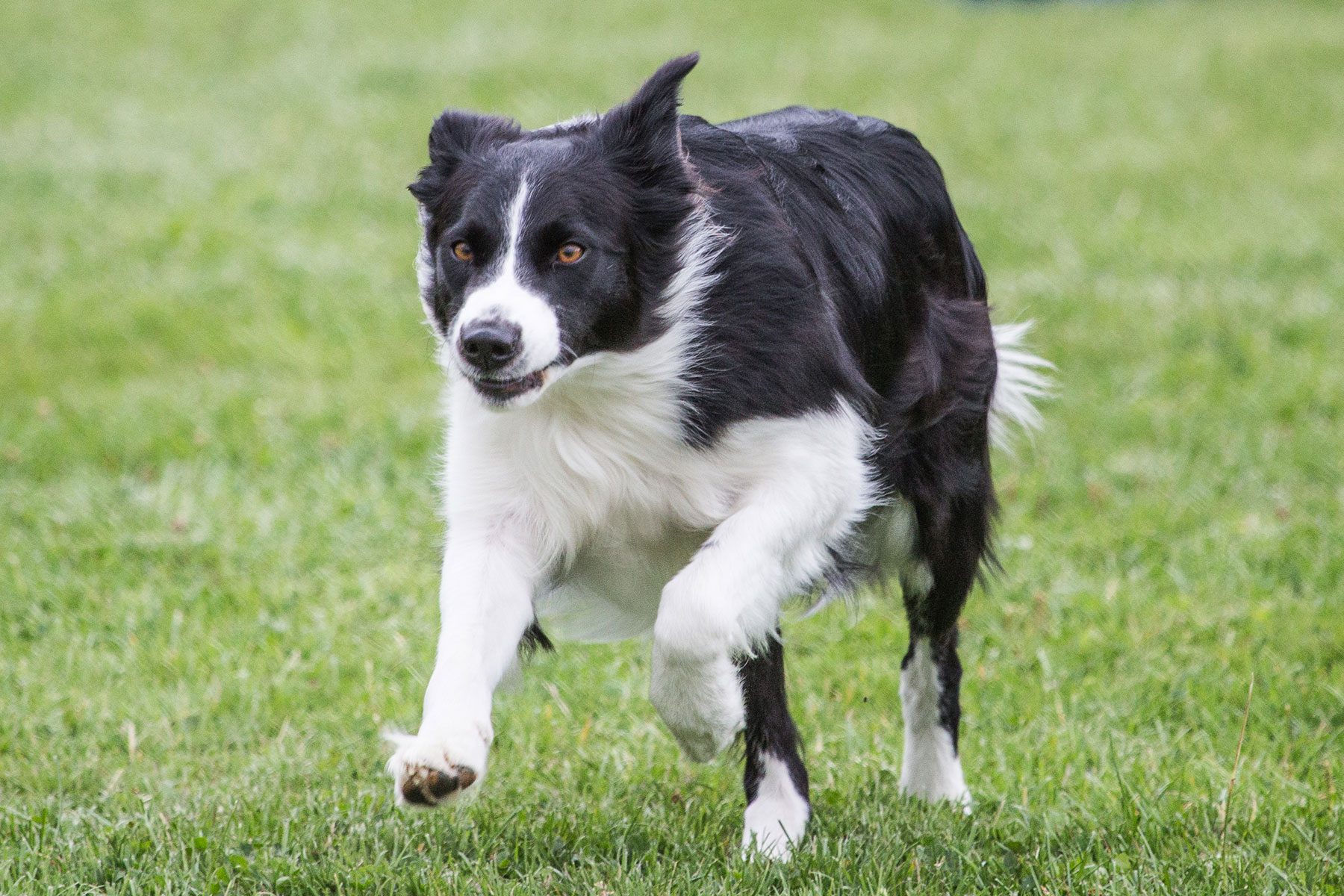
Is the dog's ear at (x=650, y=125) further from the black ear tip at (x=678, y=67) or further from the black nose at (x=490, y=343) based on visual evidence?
the black nose at (x=490, y=343)

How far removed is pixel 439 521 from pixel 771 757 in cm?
162

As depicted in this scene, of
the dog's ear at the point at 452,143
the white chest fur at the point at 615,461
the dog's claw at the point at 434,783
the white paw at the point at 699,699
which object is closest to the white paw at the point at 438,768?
the dog's claw at the point at 434,783

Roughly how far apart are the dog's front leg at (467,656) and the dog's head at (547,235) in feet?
1.31

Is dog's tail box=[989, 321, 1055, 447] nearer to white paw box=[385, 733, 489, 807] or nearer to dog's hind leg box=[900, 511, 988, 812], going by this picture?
dog's hind leg box=[900, 511, 988, 812]

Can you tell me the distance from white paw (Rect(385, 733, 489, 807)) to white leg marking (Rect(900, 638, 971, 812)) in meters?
1.49

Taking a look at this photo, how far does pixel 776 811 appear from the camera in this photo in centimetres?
389

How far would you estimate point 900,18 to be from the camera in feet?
52.9

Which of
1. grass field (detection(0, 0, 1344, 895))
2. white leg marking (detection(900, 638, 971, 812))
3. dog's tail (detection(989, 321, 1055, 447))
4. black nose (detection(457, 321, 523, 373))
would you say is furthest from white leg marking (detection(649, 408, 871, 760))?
dog's tail (detection(989, 321, 1055, 447))

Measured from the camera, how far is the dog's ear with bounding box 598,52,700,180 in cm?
339

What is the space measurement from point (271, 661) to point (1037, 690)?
2449 mm

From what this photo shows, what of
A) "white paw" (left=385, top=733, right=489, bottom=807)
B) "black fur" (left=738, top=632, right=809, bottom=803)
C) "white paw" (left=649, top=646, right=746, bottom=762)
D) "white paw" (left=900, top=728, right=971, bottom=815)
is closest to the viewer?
"white paw" (left=385, top=733, right=489, bottom=807)

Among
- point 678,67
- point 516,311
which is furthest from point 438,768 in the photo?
point 678,67

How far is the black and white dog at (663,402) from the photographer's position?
3.27 m

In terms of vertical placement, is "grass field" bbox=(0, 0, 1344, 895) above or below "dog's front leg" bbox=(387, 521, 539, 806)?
below
